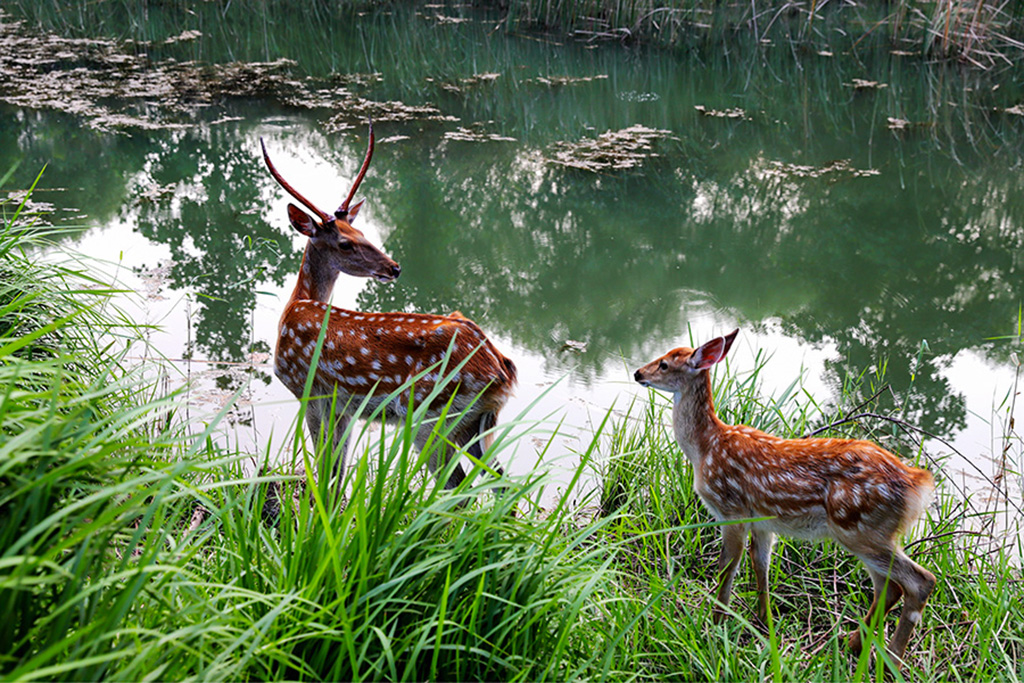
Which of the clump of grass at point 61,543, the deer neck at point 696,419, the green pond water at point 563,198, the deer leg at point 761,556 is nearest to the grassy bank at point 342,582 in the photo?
the clump of grass at point 61,543

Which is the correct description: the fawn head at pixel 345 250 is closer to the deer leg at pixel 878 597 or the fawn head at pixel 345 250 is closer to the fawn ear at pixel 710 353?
the fawn ear at pixel 710 353

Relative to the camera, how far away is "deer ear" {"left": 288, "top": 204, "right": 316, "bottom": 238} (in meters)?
3.50

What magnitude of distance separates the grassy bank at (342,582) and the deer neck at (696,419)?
1.23 ft

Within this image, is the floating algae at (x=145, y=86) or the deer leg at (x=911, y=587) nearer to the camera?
the deer leg at (x=911, y=587)

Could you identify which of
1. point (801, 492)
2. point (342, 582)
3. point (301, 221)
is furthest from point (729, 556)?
point (301, 221)

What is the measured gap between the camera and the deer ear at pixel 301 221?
3.50 meters

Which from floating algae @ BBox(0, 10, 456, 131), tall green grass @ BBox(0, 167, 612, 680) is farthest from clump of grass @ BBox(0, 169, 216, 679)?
floating algae @ BBox(0, 10, 456, 131)

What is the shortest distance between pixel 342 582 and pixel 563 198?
19.4 feet

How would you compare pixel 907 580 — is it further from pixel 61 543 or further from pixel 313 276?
pixel 313 276

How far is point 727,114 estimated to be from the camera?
10078 millimetres

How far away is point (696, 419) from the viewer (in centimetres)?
301

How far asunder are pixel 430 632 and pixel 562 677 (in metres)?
0.34

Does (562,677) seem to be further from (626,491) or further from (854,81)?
(854,81)

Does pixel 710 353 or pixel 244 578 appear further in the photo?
pixel 710 353
